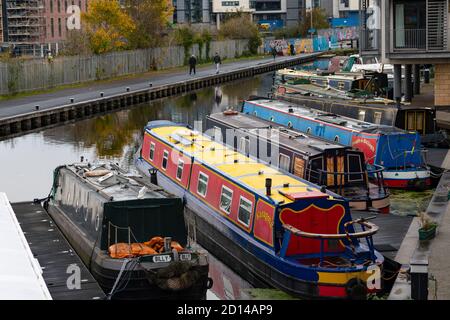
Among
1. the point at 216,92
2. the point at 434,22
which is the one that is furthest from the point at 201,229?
the point at 216,92

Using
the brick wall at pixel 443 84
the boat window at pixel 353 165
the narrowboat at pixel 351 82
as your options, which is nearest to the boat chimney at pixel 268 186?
the boat window at pixel 353 165

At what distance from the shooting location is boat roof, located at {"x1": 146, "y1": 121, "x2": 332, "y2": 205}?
70.4 feet

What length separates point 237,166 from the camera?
987 inches

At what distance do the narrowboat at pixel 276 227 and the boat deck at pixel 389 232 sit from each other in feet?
1.87

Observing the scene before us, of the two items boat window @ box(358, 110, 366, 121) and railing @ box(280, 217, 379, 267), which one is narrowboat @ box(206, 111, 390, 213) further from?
boat window @ box(358, 110, 366, 121)

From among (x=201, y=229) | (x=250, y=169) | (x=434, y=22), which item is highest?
(x=434, y=22)

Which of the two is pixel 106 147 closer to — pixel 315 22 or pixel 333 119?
pixel 333 119

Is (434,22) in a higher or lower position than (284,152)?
higher

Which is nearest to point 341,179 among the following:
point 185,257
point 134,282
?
point 185,257

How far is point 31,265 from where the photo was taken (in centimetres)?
1683

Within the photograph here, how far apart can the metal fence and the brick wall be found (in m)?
26.8

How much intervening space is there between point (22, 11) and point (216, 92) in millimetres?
64126

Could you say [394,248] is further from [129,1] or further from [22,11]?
[22,11]

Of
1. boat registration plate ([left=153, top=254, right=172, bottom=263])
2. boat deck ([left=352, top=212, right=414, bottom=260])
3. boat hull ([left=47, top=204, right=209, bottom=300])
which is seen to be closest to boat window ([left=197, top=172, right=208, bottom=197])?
boat deck ([left=352, top=212, right=414, bottom=260])
